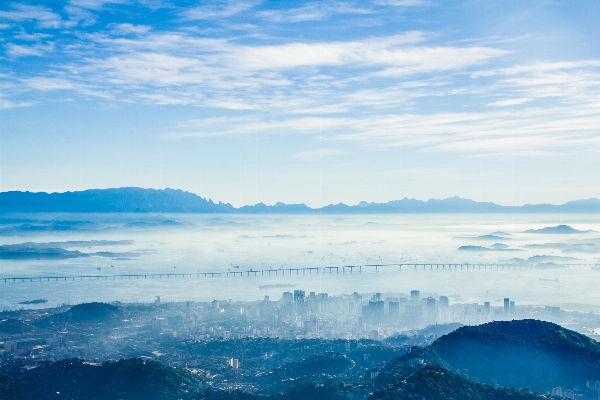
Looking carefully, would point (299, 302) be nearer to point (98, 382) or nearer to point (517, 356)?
point (517, 356)

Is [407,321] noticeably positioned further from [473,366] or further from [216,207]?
[216,207]

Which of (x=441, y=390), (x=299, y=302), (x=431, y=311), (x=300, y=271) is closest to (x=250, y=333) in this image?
(x=299, y=302)

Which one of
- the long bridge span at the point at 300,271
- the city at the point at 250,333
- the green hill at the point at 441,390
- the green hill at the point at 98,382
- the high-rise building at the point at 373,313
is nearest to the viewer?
the green hill at the point at 441,390

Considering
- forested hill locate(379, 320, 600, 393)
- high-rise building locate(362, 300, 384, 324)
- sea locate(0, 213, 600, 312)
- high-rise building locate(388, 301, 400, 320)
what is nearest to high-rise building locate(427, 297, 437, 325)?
high-rise building locate(388, 301, 400, 320)

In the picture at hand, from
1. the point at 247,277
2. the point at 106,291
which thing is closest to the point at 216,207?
the point at 247,277

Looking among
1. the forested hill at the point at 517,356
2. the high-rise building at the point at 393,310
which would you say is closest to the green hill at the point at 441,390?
the forested hill at the point at 517,356

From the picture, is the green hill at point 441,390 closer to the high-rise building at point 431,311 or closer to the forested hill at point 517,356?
the forested hill at point 517,356

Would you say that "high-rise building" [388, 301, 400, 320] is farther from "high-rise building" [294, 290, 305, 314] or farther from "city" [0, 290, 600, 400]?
"high-rise building" [294, 290, 305, 314]
